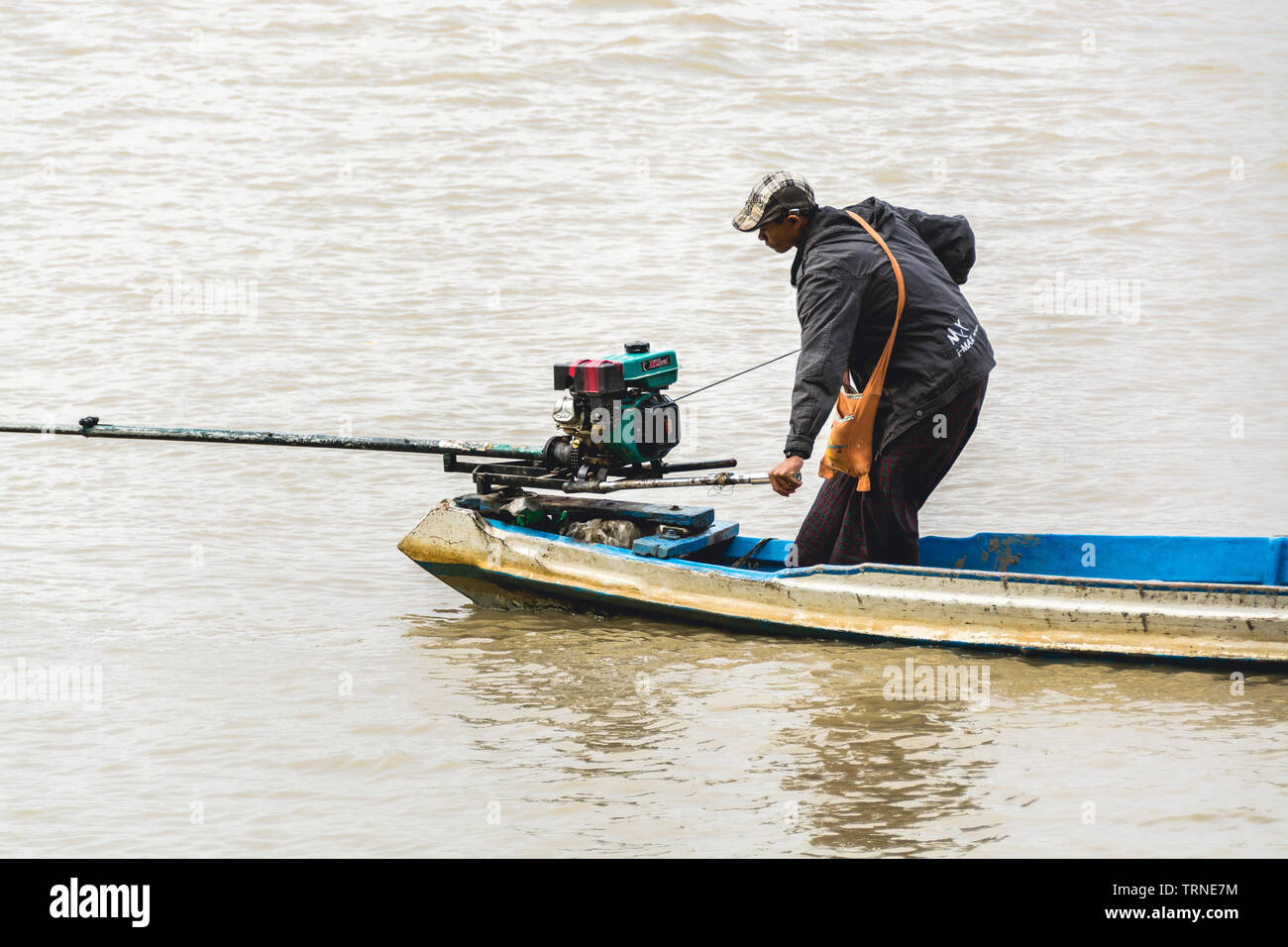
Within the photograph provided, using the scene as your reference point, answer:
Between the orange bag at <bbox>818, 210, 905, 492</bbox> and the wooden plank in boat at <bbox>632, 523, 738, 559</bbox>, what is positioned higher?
the orange bag at <bbox>818, 210, 905, 492</bbox>

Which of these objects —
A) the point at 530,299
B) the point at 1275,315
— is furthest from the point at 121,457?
the point at 1275,315

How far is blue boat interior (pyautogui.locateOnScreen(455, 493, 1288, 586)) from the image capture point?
18.9ft

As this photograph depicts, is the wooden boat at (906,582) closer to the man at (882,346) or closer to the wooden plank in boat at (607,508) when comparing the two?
the wooden plank in boat at (607,508)

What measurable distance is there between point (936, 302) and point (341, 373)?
5740mm

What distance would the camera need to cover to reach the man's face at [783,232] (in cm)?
559

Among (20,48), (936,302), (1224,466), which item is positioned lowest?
(1224,466)

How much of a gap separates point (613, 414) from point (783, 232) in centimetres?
93

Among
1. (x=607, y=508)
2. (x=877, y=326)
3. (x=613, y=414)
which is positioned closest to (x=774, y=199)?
(x=877, y=326)

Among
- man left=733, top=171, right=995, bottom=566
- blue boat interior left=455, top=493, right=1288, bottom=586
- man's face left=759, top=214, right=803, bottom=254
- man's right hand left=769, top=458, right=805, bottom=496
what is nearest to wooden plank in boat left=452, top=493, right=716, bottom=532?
blue boat interior left=455, top=493, right=1288, bottom=586

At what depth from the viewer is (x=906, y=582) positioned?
565 cm

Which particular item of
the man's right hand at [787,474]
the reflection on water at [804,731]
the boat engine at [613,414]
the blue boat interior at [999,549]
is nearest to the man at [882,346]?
the man's right hand at [787,474]

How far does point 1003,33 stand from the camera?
Answer: 18328mm

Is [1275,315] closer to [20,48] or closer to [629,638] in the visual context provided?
[629,638]

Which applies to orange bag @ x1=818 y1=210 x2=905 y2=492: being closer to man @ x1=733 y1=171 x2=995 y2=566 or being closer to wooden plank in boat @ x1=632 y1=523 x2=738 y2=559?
man @ x1=733 y1=171 x2=995 y2=566
